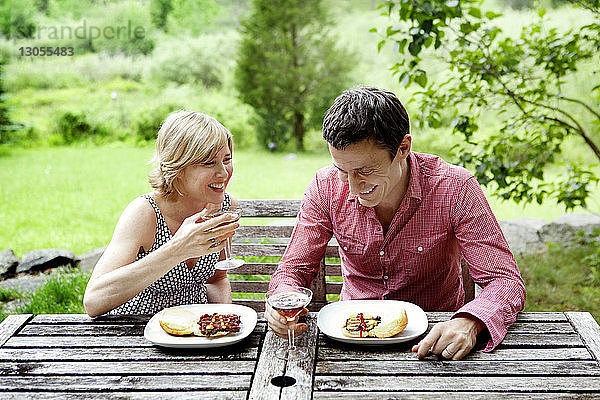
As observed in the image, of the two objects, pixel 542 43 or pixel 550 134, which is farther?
pixel 550 134

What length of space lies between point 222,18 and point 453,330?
10.5m

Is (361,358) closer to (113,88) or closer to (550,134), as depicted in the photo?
(550,134)

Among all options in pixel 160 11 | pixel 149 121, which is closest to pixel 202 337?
pixel 149 121

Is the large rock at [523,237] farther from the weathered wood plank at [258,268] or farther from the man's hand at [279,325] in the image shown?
the man's hand at [279,325]

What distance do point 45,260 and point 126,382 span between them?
3.39 metres

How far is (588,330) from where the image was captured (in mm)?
1549

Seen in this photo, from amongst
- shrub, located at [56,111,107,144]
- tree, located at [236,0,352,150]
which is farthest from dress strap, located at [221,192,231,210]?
shrub, located at [56,111,107,144]

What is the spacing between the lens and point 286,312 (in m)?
1.42

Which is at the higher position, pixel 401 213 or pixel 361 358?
pixel 401 213

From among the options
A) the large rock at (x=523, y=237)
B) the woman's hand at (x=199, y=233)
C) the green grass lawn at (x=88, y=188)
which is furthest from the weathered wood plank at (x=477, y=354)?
the green grass lawn at (x=88, y=188)

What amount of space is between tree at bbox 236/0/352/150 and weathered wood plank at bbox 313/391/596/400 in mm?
7962

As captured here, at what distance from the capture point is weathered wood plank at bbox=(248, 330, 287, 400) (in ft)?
4.16

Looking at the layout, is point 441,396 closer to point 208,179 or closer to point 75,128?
point 208,179

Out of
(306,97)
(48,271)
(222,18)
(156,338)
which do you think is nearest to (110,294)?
(156,338)
